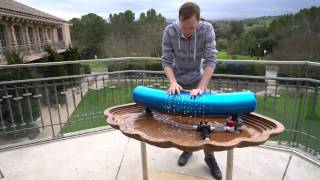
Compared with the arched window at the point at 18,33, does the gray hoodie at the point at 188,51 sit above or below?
below

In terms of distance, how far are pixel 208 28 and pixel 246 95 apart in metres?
0.64

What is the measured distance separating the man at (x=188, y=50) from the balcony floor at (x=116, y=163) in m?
1.04

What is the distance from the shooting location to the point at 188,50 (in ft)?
6.42

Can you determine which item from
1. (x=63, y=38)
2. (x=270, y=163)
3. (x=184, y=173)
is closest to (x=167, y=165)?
(x=184, y=173)

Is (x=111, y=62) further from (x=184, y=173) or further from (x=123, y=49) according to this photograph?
(x=123, y=49)

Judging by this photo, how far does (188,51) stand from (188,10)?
15.7 inches

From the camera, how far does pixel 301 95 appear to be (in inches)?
111

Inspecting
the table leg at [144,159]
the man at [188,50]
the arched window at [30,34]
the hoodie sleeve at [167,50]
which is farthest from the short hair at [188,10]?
the arched window at [30,34]

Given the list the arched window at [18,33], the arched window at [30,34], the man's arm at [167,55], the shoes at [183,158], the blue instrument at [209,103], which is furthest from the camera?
the arched window at [30,34]

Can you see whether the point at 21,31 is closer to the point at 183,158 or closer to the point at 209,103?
the point at 183,158

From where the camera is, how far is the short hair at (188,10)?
5.36 feet

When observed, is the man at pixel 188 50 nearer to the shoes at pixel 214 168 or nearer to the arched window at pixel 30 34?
the shoes at pixel 214 168

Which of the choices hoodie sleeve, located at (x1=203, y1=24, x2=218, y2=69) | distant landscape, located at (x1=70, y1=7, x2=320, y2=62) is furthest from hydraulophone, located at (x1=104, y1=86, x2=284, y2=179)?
distant landscape, located at (x1=70, y1=7, x2=320, y2=62)

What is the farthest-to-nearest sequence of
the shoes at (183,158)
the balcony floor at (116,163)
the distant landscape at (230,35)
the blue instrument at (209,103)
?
1. the distant landscape at (230,35)
2. the shoes at (183,158)
3. the balcony floor at (116,163)
4. the blue instrument at (209,103)
